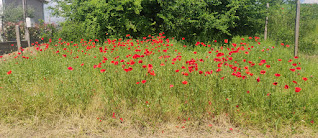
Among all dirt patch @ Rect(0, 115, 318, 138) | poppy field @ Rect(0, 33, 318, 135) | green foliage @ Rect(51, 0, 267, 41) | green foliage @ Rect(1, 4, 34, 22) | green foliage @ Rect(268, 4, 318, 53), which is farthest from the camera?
green foliage @ Rect(1, 4, 34, 22)

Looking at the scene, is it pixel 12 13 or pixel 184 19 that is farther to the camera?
pixel 12 13

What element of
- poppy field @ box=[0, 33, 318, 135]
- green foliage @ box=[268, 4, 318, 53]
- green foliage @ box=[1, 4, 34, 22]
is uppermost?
green foliage @ box=[1, 4, 34, 22]

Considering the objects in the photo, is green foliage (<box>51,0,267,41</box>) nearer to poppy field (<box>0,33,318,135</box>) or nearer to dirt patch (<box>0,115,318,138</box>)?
poppy field (<box>0,33,318,135</box>)

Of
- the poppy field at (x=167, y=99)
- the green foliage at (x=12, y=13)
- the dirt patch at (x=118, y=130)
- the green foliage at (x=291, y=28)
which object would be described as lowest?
the dirt patch at (x=118, y=130)

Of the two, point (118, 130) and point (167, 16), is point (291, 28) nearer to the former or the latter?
point (167, 16)

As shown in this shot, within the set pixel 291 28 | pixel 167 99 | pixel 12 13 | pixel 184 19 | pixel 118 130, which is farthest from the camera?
pixel 12 13

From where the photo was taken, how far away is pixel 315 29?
10953mm

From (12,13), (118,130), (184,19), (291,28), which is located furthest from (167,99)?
(12,13)

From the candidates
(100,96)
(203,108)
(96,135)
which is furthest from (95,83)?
(203,108)

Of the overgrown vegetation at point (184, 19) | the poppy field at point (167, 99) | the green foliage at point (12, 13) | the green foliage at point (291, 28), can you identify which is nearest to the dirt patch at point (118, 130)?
the poppy field at point (167, 99)

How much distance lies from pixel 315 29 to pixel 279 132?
32.6 feet

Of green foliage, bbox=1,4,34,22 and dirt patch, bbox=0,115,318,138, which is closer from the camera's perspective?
dirt patch, bbox=0,115,318,138

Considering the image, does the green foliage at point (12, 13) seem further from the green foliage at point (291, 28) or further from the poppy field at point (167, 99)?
the green foliage at point (291, 28)

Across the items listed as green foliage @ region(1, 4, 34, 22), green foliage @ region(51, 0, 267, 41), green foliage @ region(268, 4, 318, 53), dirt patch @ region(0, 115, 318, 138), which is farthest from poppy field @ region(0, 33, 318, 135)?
green foliage @ region(1, 4, 34, 22)
